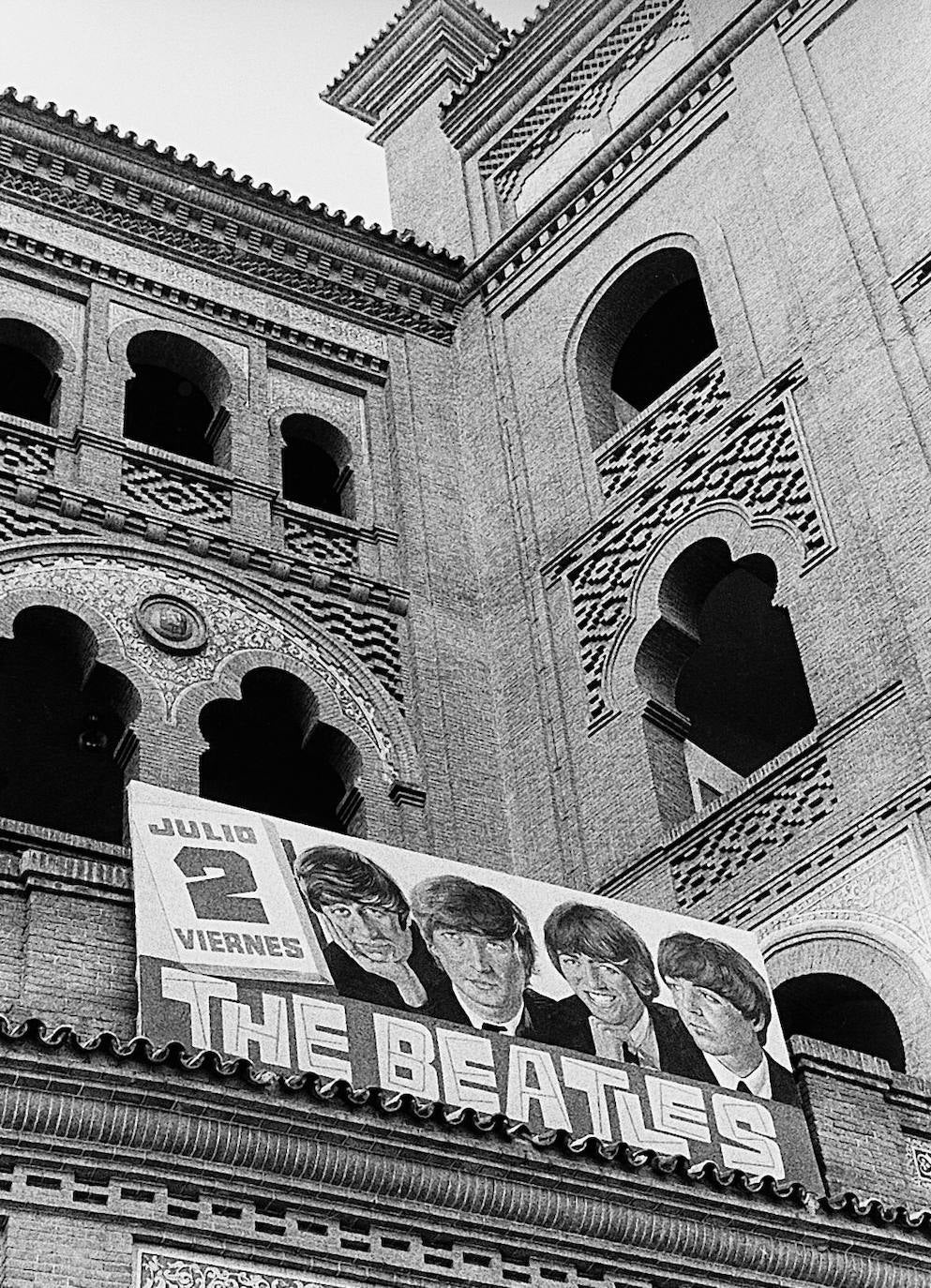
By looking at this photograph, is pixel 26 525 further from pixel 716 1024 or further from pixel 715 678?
pixel 716 1024

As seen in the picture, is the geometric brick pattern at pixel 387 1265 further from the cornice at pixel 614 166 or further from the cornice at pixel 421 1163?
the cornice at pixel 614 166

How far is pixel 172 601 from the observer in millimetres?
12242

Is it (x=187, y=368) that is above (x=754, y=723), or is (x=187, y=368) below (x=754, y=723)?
above

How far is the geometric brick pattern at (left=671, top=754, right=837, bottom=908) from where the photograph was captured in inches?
433

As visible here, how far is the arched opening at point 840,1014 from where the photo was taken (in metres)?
10.5

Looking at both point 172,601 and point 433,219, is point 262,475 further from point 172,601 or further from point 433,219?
point 433,219

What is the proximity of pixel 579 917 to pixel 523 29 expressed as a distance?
9.83 metres

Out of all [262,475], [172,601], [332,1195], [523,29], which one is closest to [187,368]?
[262,475]

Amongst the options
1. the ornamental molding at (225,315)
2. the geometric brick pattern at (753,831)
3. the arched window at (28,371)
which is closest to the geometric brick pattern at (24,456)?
the arched window at (28,371)

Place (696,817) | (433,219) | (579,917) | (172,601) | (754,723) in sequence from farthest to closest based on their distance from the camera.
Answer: (433,219) → (754,723) → (172,601) → (696,817) → (579,917)

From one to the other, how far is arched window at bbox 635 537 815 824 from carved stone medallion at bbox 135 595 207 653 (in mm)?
2463

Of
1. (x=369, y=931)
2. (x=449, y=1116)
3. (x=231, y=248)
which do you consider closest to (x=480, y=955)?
(x=369, y=931)

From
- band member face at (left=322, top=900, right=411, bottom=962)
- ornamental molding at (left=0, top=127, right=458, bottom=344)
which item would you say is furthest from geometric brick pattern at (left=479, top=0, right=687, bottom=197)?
band member face at (left=322, top=900, right=411, bottom=962)

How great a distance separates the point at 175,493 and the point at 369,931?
554cm
